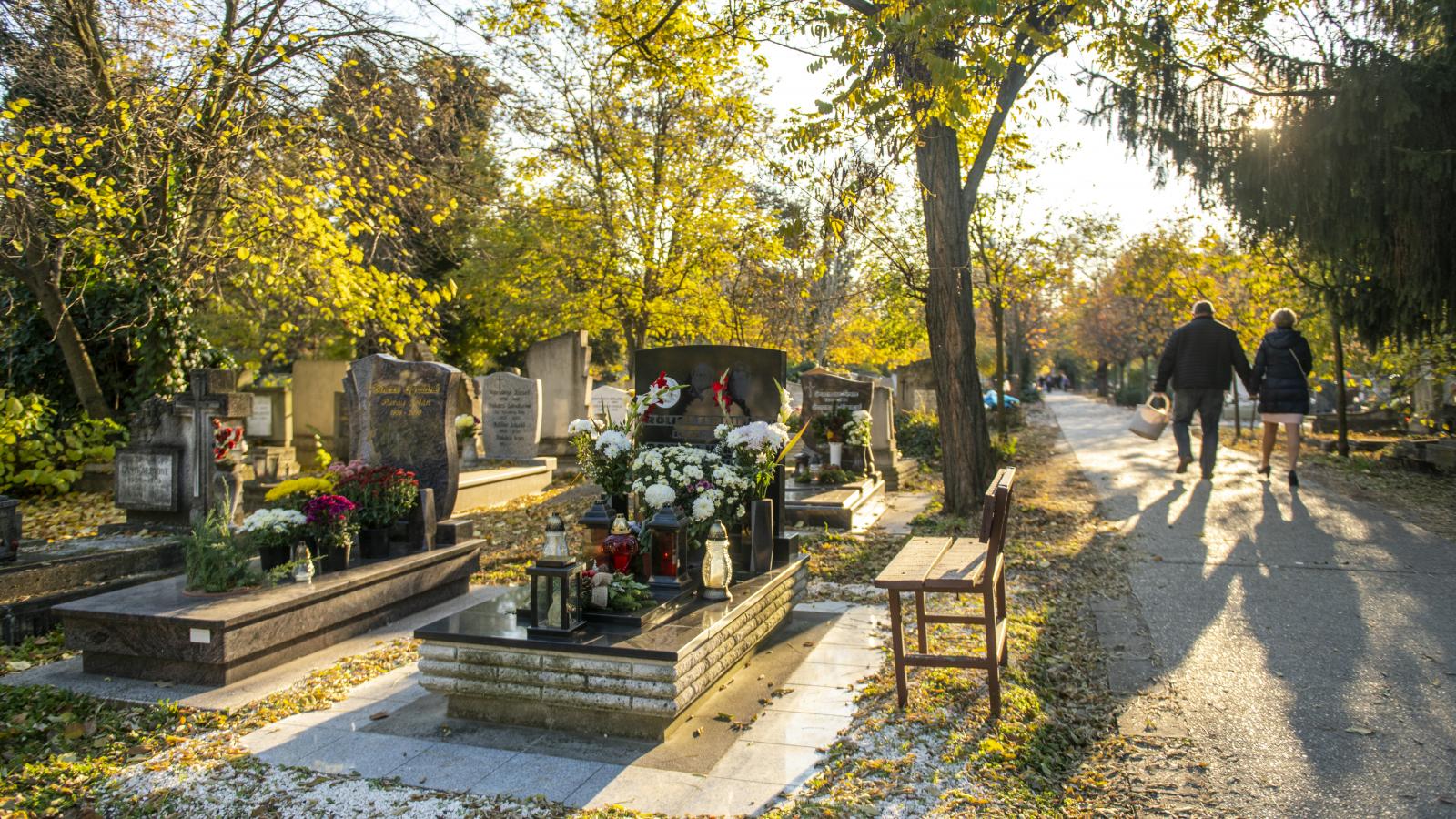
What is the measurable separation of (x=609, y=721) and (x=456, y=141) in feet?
62.8

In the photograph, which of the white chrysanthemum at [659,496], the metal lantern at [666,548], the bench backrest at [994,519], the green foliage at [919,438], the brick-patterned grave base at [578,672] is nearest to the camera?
the brick-patterned grave base at [578,672]

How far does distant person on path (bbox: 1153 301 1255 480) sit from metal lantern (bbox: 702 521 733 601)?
25.0 ft

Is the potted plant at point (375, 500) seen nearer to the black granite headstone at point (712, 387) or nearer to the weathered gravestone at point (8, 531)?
the black granite headstone at point (712, 387)

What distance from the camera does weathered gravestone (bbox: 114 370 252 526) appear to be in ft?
31.1

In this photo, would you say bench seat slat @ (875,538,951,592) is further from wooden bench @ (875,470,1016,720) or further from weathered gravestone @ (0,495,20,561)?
weathered gravestone @ (0,495,20,561)

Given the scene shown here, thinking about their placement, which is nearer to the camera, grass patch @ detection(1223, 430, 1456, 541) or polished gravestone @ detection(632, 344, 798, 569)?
polished gravestone @ detection(632, 344, 798, 569)

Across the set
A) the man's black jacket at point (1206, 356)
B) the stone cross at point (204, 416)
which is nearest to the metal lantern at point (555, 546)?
the stone cross at point (204, 416)

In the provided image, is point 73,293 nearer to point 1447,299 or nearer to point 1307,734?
point 1307,734

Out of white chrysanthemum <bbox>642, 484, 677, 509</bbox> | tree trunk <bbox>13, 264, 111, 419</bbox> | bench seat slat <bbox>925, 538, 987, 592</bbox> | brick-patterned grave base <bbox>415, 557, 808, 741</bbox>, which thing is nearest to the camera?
brick-patterned grave base <bbox>415, 557, 808, 741</bbox>

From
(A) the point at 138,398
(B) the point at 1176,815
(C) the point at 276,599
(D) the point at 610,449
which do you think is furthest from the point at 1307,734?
(A) the point at 138,398

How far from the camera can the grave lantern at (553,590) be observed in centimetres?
466

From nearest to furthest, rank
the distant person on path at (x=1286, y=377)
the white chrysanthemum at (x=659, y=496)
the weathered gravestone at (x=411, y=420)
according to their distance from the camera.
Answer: the white chrysanthemum at (x=659, y=496) → the weathered gravestone at (x=411, y=420) → the distant person on path at (x=1286, y=377)

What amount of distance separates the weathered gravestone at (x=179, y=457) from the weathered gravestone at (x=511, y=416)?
6.10 meters

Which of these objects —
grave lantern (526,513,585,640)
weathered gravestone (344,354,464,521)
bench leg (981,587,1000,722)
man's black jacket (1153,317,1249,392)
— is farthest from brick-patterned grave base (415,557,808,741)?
man's black jacket (1153,317,1249,392)
